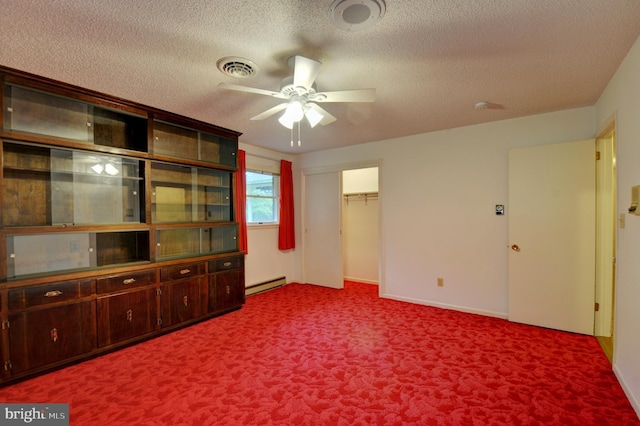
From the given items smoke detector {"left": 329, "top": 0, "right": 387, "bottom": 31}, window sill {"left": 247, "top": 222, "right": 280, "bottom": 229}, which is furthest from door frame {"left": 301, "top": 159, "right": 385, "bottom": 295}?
smoke detector {"left": 329, "top": 0, "right": 387, "bottom": 31}

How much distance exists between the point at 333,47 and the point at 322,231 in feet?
11.7

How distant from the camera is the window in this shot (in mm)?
4828

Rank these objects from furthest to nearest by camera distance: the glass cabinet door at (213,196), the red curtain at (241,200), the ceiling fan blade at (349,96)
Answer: the red curtain at (241,200)
the glass cabinet door at (213,196)
the ceiling fan blade at (349,96)

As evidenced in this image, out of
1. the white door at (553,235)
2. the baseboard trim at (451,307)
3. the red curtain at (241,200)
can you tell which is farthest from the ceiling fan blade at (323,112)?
the baseboard trim at (451,307)

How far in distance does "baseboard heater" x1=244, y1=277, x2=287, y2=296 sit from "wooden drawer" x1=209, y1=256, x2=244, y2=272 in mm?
665

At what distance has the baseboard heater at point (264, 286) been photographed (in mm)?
4617

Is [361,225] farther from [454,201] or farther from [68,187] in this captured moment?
[68,187]

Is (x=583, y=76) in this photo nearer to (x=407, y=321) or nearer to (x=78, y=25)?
(x=407, y=321)

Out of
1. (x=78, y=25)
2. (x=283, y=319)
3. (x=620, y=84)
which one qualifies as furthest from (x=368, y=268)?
(x=78, y=25)

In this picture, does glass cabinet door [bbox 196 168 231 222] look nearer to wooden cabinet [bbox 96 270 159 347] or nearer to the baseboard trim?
wooden cabinet [bbox 96 270 159 347]

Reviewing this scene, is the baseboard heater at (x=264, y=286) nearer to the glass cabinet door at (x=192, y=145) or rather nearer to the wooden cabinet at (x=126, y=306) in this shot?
the wooden cabinet at (x=126, y=306)

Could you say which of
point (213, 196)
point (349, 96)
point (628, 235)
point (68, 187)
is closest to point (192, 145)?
point (213, 196)

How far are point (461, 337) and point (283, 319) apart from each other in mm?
1996

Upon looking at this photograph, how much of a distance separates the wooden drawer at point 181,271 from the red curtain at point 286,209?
180 centimetres
